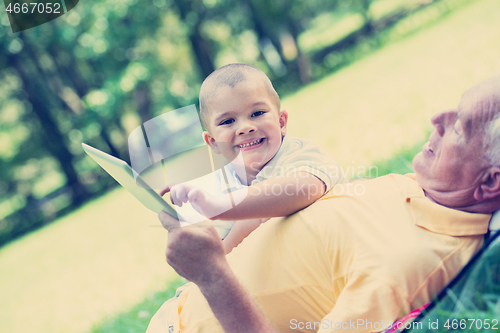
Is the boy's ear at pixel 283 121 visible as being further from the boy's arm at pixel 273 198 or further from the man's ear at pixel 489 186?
the man's ear at pixel 489 186

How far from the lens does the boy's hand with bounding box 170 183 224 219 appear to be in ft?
4.31

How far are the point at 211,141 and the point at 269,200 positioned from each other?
735 mm

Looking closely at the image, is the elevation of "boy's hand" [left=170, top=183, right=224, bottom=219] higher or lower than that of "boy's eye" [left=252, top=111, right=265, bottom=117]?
lower

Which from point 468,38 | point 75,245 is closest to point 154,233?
point 75,245

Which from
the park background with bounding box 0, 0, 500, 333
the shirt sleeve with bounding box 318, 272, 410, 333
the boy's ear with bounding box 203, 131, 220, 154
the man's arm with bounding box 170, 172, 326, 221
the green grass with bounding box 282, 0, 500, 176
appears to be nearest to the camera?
the shirt sleeve with bounding box 318, 272, 410, 333

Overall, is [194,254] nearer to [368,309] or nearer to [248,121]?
[368,309]

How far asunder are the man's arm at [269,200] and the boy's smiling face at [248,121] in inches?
14.5

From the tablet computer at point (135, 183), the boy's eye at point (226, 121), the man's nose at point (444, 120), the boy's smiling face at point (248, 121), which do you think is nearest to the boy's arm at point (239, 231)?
the boy's smiling face at point (248, 121)

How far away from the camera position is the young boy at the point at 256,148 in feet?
4.93

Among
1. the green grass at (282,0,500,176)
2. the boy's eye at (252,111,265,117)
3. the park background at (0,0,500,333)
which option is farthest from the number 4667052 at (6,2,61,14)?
the boy's eye at (252,111,265,117)

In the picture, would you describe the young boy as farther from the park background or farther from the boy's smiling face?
the park background

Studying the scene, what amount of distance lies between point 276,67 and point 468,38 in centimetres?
1048

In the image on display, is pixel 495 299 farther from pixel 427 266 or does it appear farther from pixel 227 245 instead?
pixel 227 245

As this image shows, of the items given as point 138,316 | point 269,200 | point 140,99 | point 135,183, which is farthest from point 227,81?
point 140,99
